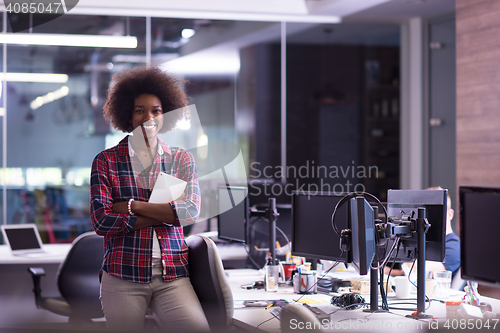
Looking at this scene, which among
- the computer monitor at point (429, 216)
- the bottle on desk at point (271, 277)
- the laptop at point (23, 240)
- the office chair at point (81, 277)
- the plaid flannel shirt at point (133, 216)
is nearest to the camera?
the plaid flannel shirt at point (133, 216)

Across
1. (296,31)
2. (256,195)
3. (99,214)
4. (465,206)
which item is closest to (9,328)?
(465,206)

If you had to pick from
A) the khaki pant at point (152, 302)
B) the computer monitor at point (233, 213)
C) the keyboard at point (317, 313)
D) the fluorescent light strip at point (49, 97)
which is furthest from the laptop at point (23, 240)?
the keyboard at point (317, 313)

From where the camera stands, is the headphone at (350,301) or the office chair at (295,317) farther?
the headphone at (350,301)

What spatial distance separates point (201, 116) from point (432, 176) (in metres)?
2.30

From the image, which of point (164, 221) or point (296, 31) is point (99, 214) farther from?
point (296, 31)

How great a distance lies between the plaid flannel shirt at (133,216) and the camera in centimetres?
203

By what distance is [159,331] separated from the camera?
491mm

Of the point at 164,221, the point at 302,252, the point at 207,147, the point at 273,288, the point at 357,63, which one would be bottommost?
the point at 273,288

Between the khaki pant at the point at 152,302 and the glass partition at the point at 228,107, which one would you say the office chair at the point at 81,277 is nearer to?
the glass partition at the point at 228,107

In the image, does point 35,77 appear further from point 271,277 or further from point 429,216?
point 429,216

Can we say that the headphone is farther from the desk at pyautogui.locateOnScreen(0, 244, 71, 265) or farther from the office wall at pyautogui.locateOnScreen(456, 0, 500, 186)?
the desk at pyautogui.locateOnScreen(0, 244, 71, 265)

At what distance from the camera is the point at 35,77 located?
433 cm

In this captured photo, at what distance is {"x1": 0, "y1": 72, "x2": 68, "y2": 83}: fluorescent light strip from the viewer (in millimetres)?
4285

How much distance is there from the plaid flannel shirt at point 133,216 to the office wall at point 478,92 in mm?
2435
